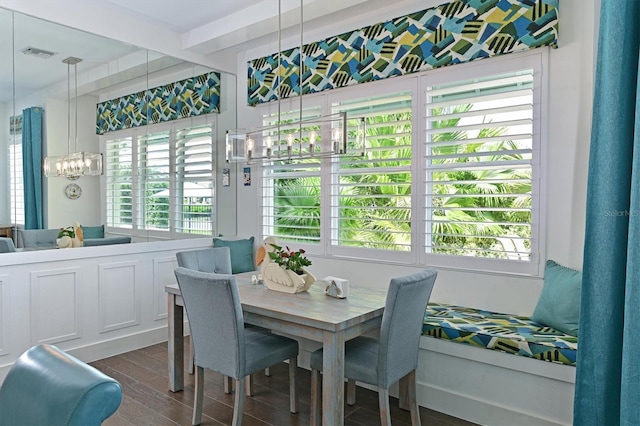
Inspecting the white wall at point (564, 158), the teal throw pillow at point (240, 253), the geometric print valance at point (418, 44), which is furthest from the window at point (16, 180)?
the white wall at point (564, 158)

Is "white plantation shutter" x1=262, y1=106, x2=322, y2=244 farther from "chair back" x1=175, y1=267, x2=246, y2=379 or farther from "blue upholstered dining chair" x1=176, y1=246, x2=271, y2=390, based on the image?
"chair back" x1=175, y1=267, x2=246, y2=379

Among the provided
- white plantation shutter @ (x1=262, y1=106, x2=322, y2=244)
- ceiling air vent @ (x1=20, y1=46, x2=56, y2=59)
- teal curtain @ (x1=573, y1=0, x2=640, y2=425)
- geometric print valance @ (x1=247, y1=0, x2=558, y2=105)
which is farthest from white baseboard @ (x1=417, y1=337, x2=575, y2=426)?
ceiling air vent @ (x1=20, y1=46, x2=56, y2=59)

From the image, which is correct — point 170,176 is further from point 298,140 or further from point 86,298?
point 298,140

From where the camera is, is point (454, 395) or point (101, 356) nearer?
point (454, 395)

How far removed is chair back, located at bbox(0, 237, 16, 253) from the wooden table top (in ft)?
4.13

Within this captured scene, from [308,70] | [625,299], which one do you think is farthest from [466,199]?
[625,299]

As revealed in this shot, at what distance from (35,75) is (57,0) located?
0.64 meters

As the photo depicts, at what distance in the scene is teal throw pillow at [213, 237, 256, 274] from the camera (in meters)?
4.54

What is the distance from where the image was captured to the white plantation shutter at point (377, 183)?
3.57 meters

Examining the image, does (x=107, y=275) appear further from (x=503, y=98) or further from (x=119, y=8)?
(x=503, y=98)

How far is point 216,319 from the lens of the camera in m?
2.47

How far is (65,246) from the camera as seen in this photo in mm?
3598

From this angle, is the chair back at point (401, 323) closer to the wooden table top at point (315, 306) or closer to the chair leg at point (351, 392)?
the wooden table top at point (315, 306)

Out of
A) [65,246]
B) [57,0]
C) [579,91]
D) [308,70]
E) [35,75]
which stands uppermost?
[57,0]
